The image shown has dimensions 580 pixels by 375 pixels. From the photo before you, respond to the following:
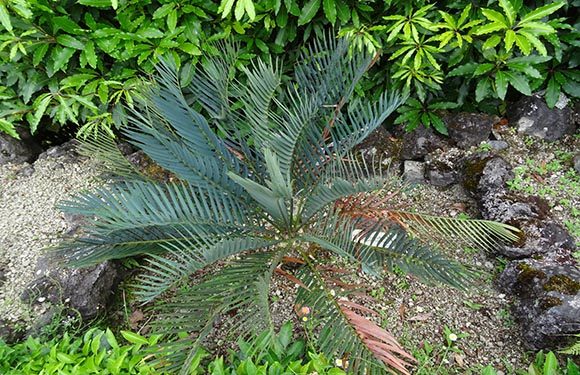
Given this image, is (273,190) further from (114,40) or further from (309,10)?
(114,40)

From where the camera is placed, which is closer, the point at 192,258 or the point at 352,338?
the point at 352,338

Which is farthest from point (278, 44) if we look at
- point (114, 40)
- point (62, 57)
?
point (62, 57)

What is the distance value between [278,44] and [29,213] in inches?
66.5

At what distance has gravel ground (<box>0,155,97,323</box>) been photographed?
7.38 ft

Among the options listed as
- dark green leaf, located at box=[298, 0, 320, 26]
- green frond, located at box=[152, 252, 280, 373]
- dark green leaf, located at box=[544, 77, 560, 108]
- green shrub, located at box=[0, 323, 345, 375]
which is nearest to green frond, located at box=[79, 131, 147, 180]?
green shrub, located at box=[0, 323, 345, 375]

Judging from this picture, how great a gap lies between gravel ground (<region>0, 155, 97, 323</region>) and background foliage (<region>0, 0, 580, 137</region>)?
1.16 feet

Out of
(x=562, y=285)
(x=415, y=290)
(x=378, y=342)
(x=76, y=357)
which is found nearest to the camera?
(x=378, y=342)

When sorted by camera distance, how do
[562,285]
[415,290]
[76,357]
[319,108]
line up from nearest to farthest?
[76,357] → [562,285] → [319,108] → [415,290]

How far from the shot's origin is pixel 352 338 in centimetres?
158

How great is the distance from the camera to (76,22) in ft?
8.40

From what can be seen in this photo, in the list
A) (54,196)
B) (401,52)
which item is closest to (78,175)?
(54,196)

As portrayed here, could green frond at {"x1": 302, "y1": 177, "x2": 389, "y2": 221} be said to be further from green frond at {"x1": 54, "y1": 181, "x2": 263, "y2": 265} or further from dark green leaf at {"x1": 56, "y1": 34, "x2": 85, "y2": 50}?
dark green leaf at {"x1": 56, "y1": 34, "x2": 85, "y2": 50}

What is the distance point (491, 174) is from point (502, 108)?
62 centimetres

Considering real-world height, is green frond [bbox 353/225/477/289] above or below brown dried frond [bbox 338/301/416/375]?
above
